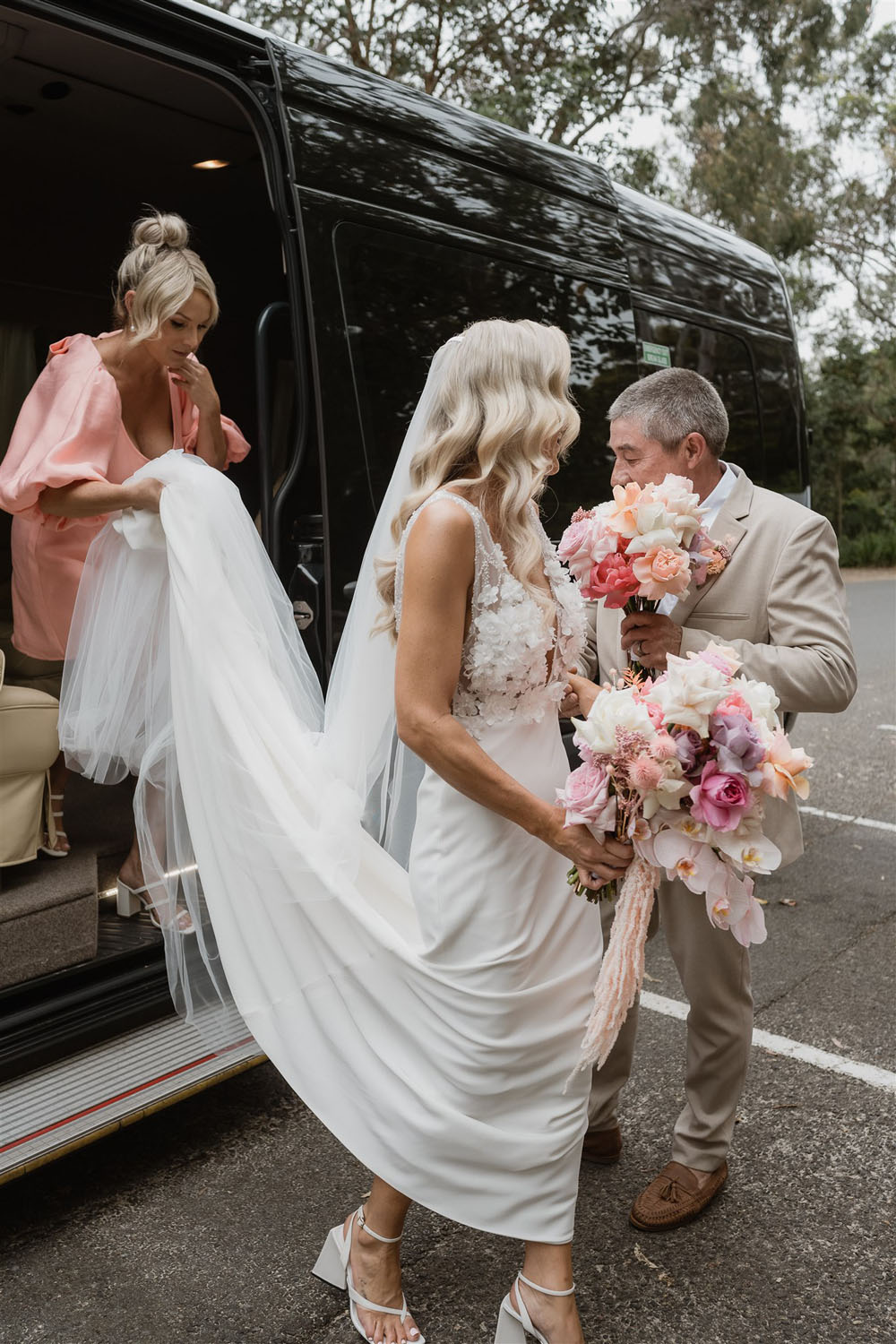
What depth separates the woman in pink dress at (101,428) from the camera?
327cm

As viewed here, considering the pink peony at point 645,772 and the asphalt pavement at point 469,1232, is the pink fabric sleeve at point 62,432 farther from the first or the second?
the pink peony at point 645,772

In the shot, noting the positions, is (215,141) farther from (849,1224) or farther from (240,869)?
(849,1224)

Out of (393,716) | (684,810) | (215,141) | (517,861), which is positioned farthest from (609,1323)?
(215,141)

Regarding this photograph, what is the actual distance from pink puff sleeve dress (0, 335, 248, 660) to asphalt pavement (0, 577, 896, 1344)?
1.56 metres

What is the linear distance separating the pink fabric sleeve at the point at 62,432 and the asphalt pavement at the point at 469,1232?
1.77 meters

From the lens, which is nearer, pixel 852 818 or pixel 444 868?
pixel 444 868

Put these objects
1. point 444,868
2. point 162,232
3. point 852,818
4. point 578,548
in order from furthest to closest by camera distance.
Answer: point 852,818 < point 162,232 < point 578,548 < point 444,868

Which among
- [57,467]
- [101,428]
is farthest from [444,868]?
[101,428]

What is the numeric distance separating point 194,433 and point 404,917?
213cm

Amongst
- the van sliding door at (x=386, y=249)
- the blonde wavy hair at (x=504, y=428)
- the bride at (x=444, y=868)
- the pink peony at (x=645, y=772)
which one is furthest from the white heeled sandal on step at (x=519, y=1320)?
the van sliding door at (x=386, y=249)

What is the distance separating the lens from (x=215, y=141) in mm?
4680

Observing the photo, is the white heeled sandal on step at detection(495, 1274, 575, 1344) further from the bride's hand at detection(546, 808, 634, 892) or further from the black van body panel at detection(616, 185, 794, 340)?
the black van body panel at detection(616, 185, 794, 340)

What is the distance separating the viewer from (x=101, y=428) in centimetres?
339

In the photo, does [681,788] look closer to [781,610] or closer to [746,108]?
[781,610]
